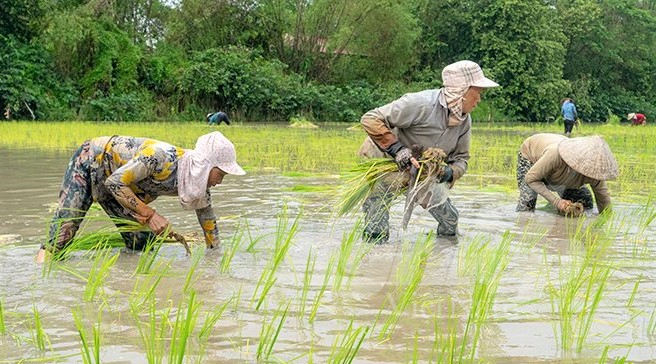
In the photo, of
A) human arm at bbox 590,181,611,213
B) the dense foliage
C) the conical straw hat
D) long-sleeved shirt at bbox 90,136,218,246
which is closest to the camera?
long-sleeved shirt at bbox 90,136,218,246

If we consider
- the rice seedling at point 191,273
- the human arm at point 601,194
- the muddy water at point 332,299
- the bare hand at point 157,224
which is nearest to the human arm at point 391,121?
the muddy water at point 332,299

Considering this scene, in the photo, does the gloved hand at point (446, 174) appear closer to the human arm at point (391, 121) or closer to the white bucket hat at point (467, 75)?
the human arm at point (391, 121)

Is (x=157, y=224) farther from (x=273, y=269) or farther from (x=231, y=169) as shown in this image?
(x=273, y=269)

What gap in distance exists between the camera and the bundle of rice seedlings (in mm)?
4371

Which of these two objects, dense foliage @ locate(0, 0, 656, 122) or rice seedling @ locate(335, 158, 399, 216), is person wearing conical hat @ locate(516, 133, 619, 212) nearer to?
rice seedling @ locate(335, 158, 399, 216)

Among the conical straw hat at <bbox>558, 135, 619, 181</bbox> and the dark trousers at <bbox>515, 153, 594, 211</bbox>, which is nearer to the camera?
the conical straw hat at <bbox>558, 135, 619, 181</bbox>

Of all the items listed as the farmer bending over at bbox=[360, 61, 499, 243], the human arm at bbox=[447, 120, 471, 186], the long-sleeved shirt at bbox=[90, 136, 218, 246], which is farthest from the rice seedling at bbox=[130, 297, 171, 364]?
the human arm at bbox=[447, 120, 471, 186]

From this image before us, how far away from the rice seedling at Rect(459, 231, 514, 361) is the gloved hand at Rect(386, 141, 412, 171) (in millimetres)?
638

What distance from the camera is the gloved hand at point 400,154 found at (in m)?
4.34

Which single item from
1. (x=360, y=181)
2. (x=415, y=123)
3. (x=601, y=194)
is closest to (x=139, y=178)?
(x=360, y=181)

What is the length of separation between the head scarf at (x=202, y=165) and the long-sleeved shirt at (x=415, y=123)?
3.33 ft

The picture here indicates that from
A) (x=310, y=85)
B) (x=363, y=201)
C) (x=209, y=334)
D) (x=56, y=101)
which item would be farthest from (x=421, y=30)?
(x=209, y=334)

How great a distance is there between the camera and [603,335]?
8.82ft

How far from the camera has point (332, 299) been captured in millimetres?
3154
